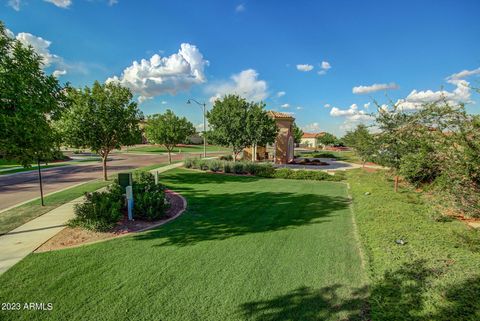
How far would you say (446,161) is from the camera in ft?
15.5

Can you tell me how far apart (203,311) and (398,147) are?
1111 centimetres

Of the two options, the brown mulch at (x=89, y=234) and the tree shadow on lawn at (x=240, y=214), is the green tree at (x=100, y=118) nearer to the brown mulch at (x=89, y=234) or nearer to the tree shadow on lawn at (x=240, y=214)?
the tree shadow on lawn at (x=240, y=214)

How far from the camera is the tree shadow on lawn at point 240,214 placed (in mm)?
7391

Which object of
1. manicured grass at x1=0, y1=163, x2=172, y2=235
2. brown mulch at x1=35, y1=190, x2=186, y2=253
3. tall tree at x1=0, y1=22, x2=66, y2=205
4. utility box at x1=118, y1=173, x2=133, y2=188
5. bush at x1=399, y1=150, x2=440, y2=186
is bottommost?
brown mulch at x1=35, y1=190, x2=186, y2=253

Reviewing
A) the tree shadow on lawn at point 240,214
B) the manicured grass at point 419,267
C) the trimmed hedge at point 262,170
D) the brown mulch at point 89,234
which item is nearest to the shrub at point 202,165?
the trimmed hedge at point 262,170

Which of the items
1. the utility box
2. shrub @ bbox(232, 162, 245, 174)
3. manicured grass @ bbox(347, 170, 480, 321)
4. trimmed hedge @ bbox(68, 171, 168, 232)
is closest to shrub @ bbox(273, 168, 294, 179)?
shrub @ bbox(232, 162, 245, 174)

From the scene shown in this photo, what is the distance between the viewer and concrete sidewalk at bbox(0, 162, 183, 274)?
575cm

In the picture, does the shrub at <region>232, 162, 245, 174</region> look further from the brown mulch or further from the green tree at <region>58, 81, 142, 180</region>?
the brown mulch

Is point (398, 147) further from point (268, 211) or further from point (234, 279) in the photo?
point (234, 279)

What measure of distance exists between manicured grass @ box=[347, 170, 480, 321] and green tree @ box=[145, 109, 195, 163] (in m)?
20.8

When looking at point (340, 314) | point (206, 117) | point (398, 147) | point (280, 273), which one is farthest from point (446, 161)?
point (206, 117)

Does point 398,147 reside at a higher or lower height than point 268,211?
higher

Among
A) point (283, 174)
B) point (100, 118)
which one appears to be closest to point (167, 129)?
point (100, 118)

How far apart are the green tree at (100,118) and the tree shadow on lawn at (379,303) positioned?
13.7 m
